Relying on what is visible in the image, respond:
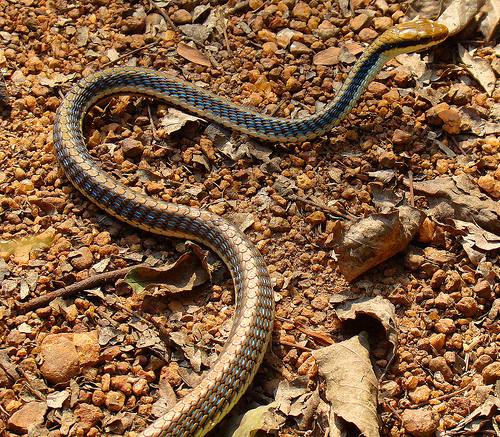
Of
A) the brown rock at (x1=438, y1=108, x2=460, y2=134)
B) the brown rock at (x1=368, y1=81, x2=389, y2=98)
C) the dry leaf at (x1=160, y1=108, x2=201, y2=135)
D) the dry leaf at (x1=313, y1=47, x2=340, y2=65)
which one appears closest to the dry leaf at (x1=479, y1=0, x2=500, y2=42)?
the brown rock at (x1=438, y1=108, x2=460, y2=134)

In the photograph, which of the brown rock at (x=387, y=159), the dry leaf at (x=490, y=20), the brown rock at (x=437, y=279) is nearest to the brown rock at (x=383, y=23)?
the dry leaf at (x=490, y=20)

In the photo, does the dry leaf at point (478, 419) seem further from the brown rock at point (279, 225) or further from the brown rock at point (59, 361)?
the brown rock at point (59, 361)

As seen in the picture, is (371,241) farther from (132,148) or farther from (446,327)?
(132,148)

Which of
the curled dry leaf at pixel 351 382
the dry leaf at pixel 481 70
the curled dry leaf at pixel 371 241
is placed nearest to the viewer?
the curled dry leaf at pixel 351 382

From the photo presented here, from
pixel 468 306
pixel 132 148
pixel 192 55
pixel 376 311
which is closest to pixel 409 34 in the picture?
pixel 192 55

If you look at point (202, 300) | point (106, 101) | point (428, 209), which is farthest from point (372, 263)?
point (106, 101)

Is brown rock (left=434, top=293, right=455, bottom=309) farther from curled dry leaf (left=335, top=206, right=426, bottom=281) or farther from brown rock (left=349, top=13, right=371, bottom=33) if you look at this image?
brown rock (left=349, top=13, right=371, bottom=33)
